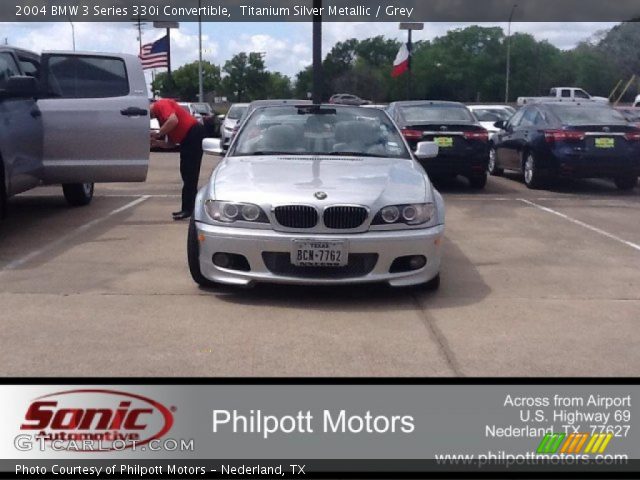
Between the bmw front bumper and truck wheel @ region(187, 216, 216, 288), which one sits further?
truck wheel @ region(187, 216, 216, 288)

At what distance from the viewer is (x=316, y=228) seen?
5617mm

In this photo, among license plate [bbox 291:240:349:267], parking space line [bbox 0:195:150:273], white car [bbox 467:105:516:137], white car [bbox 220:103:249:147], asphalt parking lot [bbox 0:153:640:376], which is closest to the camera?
asphalt parking lot [bbox 0:153:640:376]

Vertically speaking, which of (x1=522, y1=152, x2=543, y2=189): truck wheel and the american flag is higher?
the american flag

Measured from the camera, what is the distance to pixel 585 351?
4.81 meters

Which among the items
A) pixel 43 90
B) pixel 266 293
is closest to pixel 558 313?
pixel 266 293

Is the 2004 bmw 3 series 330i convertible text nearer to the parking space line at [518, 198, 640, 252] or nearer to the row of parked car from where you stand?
the parking space line at [518, 198, 640, 252]

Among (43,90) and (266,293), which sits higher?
(43,90)

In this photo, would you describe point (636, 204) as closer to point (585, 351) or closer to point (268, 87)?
point (585, 351)

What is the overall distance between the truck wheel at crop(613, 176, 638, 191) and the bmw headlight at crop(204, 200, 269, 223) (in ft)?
28.7

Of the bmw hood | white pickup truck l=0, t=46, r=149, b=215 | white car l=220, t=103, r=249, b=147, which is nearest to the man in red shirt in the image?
white pickup truck l=0, t=46, r=149, b=215

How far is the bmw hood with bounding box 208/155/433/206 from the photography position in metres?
5.72

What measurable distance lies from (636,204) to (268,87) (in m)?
73.4

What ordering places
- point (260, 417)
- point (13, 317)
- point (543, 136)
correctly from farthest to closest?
point (543, 136) → point (13, 317) → point (260, 417)

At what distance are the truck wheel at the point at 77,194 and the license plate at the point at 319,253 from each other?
5.52m
